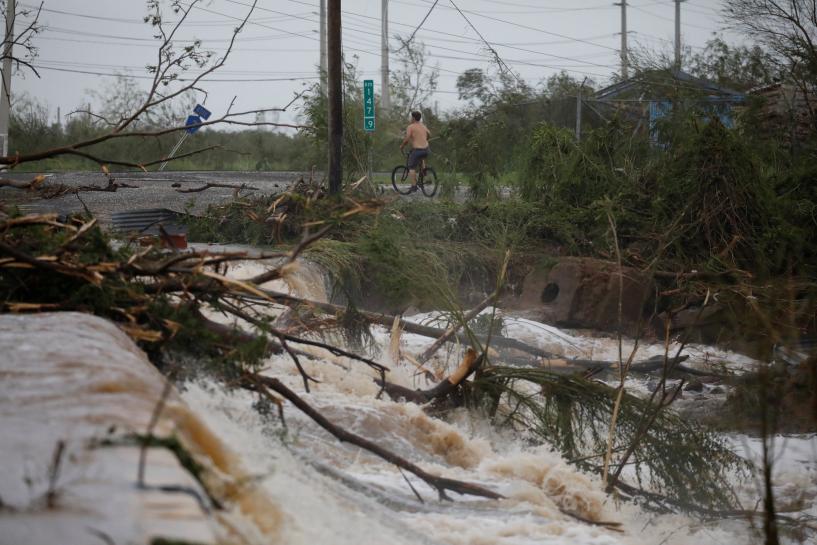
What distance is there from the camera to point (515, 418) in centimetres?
643

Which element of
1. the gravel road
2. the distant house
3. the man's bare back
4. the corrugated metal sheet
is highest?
the distant house

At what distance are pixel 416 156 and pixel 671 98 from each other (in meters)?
4.70

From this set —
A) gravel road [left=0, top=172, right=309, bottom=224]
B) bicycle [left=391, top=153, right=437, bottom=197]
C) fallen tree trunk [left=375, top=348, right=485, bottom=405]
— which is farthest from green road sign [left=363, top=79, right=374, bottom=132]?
fallen tree trunk [left=375, top=348, right=485, bottom=405]

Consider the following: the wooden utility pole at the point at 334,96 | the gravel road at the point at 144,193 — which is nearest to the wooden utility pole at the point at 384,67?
the gravel road at the point at 144,193

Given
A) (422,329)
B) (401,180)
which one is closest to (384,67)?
(401,180)

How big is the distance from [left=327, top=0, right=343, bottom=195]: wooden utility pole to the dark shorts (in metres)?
5.29

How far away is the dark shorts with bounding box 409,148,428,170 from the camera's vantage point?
736 inches

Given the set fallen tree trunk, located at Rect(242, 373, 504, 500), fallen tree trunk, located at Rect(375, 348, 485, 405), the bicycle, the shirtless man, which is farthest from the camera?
the bicycle

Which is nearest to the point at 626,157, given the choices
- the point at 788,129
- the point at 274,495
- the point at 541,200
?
the point at 541,200

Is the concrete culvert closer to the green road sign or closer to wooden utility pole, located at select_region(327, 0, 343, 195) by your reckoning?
wooden utility pole, located at select_region(327, 0, 343, 195)

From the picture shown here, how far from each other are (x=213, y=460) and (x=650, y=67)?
18930mm

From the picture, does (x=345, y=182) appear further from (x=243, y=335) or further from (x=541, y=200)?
(x=243, y=335)

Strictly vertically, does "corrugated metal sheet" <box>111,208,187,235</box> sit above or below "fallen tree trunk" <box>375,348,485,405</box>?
above

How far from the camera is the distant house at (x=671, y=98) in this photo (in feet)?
54.7
